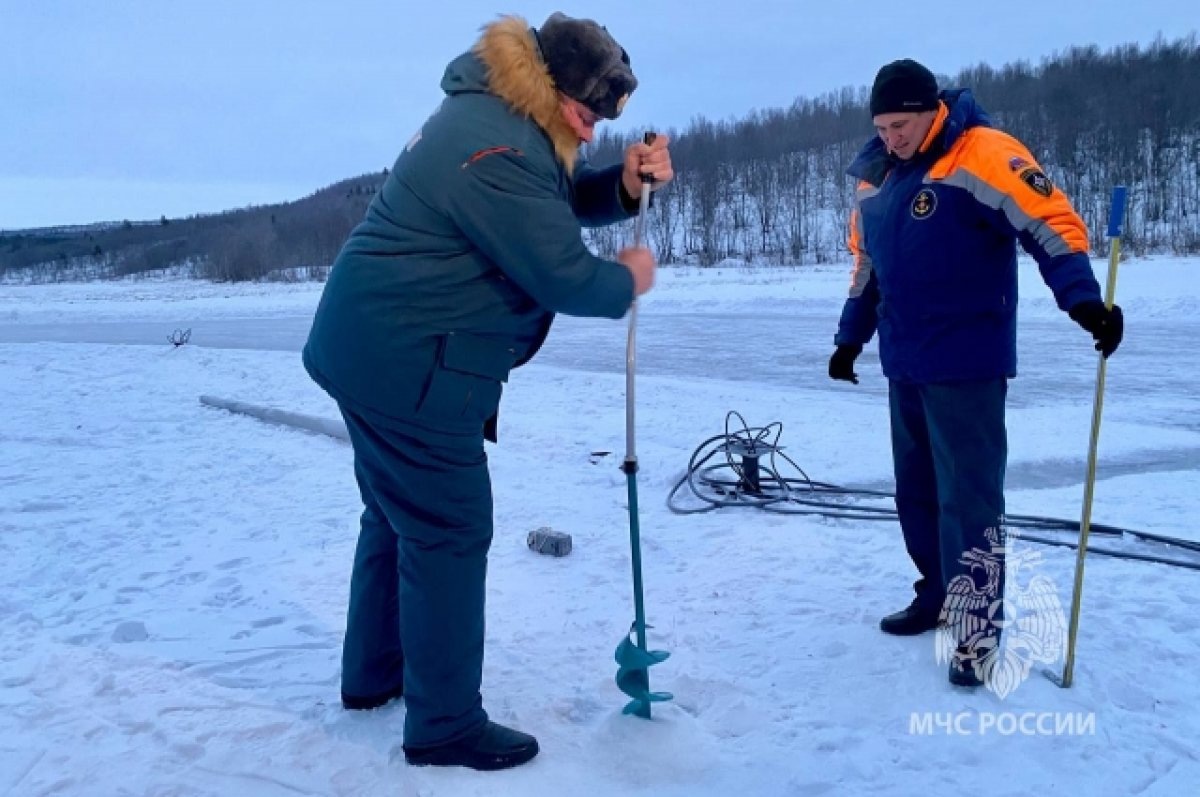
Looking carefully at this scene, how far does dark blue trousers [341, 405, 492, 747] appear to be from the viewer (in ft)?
7.54

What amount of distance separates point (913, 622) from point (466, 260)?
2.09 metres

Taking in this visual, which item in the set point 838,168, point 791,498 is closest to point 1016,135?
point 838,168

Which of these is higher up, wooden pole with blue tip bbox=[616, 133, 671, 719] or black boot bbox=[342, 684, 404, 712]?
wooden pole with blue tip bbox=[616, 133, 671, 719]

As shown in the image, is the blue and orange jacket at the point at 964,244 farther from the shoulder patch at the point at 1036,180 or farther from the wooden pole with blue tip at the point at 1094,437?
the wooden pole with blue tip at the point at 1094,437

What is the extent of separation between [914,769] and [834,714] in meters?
0.32

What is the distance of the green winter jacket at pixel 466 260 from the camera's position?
6.88 feet

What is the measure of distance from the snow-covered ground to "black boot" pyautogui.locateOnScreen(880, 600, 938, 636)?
0.18ft

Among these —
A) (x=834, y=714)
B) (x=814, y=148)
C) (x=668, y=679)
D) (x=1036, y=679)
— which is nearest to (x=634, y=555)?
(x=668, y=679)

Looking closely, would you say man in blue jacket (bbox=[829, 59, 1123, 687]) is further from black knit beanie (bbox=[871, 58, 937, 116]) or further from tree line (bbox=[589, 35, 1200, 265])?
tree line (bbox=[589, 35, 1200, 265])

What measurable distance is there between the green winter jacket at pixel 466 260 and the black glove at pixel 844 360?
1.51 metres

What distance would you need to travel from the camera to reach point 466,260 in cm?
221

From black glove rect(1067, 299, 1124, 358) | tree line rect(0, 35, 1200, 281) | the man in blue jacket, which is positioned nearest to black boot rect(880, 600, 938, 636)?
the man in blue jacket

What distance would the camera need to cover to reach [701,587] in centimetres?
372

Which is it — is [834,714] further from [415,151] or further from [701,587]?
[415,151]
